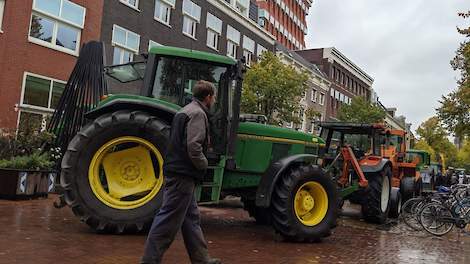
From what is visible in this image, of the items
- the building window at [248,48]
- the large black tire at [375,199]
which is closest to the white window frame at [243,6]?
the building window at [248,48]

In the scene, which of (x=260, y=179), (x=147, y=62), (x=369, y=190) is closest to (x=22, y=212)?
(x=147, y=62)

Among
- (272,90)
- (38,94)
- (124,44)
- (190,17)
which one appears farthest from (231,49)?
(38,94)

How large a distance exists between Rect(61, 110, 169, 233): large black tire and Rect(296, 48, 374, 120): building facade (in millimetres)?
46685

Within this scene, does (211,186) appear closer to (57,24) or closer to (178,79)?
(178,79)

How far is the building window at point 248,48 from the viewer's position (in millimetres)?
35656

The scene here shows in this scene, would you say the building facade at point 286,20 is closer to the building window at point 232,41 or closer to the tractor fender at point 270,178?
the building window at point 232,41

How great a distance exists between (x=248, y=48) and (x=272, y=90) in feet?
36.6

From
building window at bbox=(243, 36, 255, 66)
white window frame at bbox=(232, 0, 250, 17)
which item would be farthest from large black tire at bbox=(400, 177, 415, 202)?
white window frame at bbox=(232, 0, 250, 17)

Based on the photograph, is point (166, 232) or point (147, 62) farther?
point (147, 62)

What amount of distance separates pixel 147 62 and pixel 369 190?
6.41 metres

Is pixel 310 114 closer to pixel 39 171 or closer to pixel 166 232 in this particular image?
pixel 39 171

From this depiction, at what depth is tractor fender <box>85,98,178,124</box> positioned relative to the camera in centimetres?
684

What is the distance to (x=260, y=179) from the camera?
26.3ft

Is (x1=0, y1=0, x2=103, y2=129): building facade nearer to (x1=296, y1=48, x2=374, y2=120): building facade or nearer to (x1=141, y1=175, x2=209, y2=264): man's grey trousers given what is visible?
(x1=141, y1=175, x2=209, y2=264): man's grey trousers
